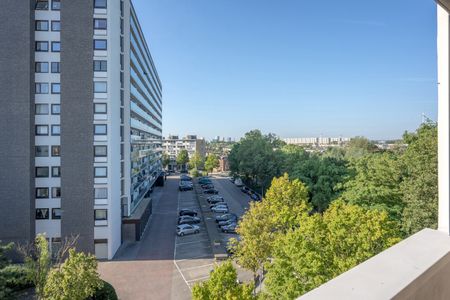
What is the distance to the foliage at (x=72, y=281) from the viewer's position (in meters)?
11.9

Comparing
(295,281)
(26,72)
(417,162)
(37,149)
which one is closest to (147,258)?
(37,149)

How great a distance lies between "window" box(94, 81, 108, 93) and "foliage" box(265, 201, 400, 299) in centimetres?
1640

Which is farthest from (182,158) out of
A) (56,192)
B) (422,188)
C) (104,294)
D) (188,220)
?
(422,188)

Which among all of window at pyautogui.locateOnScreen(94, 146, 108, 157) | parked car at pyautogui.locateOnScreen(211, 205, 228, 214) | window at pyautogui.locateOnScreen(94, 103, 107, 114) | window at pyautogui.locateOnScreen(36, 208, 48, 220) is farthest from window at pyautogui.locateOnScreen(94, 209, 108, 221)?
parked car at pyautogui.locateOnScreen(211, 205, 228, 214)

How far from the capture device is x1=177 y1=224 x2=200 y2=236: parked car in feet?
86.8

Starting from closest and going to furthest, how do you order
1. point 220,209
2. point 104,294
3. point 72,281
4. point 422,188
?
1. point 72,281
2. point 104,294
3. point 422,188
4. point 220,209

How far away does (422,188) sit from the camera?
1619 cm

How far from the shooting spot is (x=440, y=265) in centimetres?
163

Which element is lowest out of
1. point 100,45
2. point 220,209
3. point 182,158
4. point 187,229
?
point 187,229

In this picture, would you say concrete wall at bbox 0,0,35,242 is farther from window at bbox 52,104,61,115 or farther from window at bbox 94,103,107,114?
window at bbox 94,103,107,114

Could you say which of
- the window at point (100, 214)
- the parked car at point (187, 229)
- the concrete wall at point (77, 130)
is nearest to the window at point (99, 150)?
the concrete wall at point (77, 130)

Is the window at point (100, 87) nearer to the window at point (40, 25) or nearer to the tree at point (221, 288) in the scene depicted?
the window at point (40, 25)

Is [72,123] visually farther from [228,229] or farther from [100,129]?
[228,229]

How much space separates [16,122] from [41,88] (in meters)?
2.86
